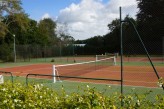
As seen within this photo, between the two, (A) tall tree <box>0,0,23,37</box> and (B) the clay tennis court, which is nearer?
(B) the clay tennis court

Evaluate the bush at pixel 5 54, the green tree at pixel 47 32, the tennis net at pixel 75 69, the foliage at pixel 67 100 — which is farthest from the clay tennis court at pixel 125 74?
the green tree at pixel 47 32

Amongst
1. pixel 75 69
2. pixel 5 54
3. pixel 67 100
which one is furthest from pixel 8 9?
pixel 67 100

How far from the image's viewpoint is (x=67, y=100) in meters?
4.34

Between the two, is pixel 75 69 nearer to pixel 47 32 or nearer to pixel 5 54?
pixel 5 54

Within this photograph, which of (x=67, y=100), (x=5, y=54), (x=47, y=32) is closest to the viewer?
(x=67, y=100)

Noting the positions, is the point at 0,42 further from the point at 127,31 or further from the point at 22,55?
the point at 127,31

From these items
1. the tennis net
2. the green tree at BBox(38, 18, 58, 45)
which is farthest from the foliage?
the green tree at BBox(38, 18, 58, 45)

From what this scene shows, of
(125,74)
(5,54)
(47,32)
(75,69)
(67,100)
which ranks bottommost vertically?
(125,74)

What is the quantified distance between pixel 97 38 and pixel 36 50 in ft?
37.1

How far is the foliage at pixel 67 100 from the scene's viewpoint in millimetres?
3975

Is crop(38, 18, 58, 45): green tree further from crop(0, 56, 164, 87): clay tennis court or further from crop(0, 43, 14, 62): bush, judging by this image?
crop(0, 56, 164, 87): clay tennis court

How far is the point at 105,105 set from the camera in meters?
4.01

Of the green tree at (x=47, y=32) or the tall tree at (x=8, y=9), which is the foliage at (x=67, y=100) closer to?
the tall tree at (x=8, y=9)

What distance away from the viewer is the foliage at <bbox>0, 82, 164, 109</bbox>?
397 centimetres
